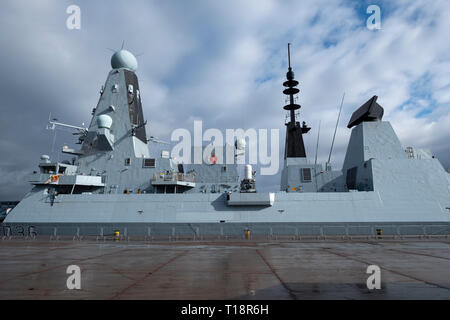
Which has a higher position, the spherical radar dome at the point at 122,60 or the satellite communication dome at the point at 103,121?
the spherical radar dome at the point at 122,60

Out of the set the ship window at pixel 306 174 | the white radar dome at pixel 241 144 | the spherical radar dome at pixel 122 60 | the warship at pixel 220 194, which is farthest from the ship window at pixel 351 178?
the spherical radar dome at pixel 122 60

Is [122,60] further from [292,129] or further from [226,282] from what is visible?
[226,282]

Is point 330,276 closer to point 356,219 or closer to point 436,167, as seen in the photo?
point 356,219

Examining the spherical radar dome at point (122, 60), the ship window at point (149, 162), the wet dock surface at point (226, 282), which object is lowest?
the wet dock surface at point (226, 282)

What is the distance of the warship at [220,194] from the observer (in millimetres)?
19688

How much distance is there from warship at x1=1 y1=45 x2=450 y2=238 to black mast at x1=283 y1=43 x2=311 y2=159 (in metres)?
4.91

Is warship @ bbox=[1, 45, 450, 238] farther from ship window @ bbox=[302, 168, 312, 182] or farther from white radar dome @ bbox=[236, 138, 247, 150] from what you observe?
white radar dome @ bbox=[236, 138, 247, 150]

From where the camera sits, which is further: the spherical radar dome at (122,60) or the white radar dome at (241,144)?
the spherical radar dome at (122,60)

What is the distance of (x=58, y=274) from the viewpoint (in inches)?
255

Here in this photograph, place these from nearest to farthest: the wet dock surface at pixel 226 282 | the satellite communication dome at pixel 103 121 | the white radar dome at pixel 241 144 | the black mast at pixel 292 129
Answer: the wet dock surface at pixel 226 282, the satellite communication dome at pixel 103 121, the white radar dome at pixel 241 144, the black mast at pixel 292 129

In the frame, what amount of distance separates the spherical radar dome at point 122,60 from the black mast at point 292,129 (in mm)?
19766

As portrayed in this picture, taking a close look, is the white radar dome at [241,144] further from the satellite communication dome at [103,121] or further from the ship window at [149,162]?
the satellite communication dome at [103,121]

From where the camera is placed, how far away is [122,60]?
27.8 m
